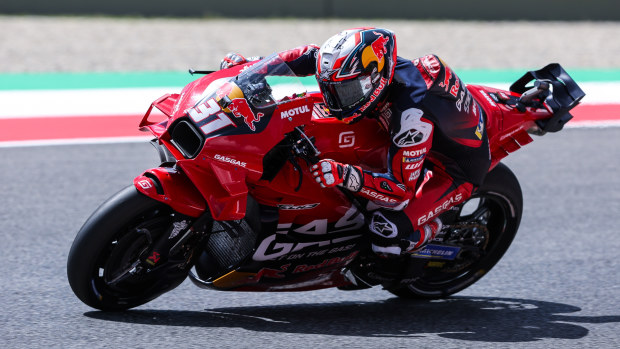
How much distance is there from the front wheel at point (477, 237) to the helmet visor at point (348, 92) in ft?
3.52

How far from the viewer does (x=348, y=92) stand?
404 centimetres

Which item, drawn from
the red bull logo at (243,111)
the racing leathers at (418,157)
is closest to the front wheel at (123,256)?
the red bull logo at (243,111)

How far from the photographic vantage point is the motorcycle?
153 inches

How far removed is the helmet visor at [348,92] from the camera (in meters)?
4.03

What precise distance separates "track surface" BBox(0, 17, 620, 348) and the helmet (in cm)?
110

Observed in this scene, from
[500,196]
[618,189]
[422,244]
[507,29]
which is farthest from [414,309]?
[507,29]

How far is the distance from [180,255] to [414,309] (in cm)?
136

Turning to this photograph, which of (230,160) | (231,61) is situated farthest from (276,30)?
(230,160)

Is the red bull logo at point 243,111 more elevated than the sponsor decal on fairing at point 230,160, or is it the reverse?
the red bull logo at point 243,111

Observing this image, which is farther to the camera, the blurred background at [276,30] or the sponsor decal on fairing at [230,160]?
the blurred background at [276,30]

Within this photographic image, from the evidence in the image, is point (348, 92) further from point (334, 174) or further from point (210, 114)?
point (210, 114)

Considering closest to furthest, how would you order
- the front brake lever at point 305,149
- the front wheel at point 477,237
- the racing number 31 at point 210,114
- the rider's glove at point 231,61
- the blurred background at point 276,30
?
the racing number 31 at point 210,114, the front brake lever at point 305,149, the rider's glove at point 231,61, the front wheel at point 477,237, the blurred background at point 276,30

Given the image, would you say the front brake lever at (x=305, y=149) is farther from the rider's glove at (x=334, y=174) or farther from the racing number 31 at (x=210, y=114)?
the racing number 31 at (x=210, y=114)

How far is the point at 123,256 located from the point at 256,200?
0.67 metres
